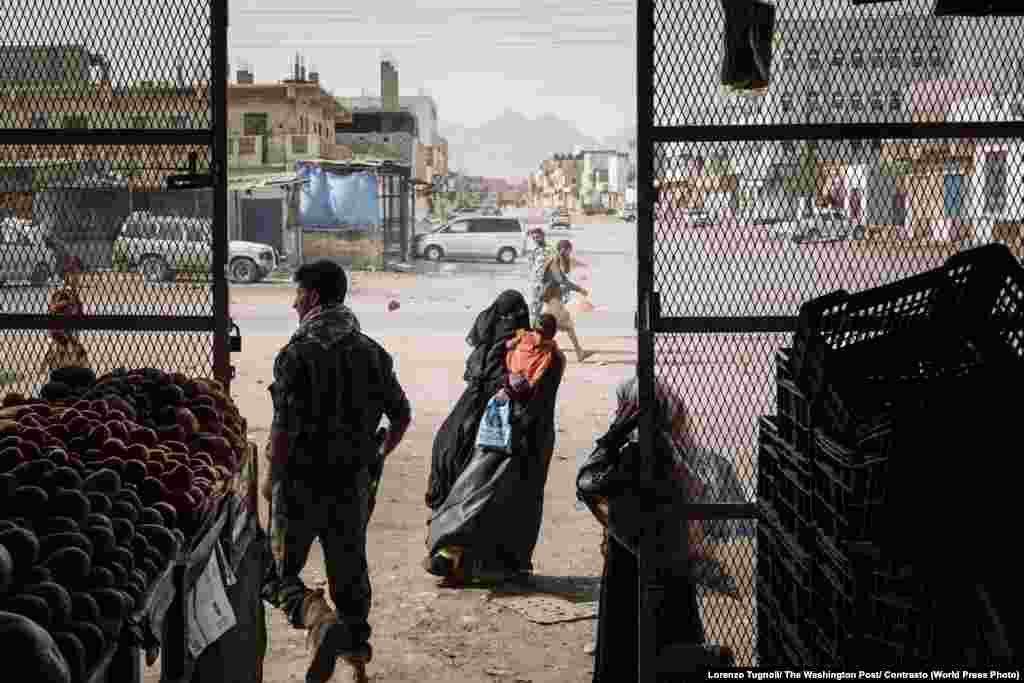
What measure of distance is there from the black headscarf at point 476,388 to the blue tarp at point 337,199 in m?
24.3

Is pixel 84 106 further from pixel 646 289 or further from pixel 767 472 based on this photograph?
pixel 767 472

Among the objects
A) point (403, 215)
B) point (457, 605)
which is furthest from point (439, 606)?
point (403, 215)

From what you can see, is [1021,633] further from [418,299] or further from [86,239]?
[418,299]

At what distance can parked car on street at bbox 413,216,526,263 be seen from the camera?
3559 centimetres

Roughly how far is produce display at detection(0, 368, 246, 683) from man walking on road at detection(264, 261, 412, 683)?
35.3 inches

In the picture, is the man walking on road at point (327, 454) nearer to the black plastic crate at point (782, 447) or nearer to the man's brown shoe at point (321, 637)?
the man's brown shoe at point (321, 637)

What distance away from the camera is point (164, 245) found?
423cm

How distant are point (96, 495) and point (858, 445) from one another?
175 cm

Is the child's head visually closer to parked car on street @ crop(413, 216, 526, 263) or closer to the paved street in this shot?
the paved street

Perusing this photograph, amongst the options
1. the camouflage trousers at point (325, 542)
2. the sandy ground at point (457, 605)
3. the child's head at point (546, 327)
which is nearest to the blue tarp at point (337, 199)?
the sandy ground at point (457, 605)

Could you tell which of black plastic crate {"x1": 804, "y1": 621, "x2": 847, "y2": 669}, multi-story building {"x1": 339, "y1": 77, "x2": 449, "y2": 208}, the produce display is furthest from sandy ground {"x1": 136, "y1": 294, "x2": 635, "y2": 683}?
multi-story building {"x1": 339, "y1": 77, "x2": 449, "y2": 208}

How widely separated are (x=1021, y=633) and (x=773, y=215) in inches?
72.6

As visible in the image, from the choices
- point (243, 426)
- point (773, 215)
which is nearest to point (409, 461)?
point (243, 426)

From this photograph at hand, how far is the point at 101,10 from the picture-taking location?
13.5ft
